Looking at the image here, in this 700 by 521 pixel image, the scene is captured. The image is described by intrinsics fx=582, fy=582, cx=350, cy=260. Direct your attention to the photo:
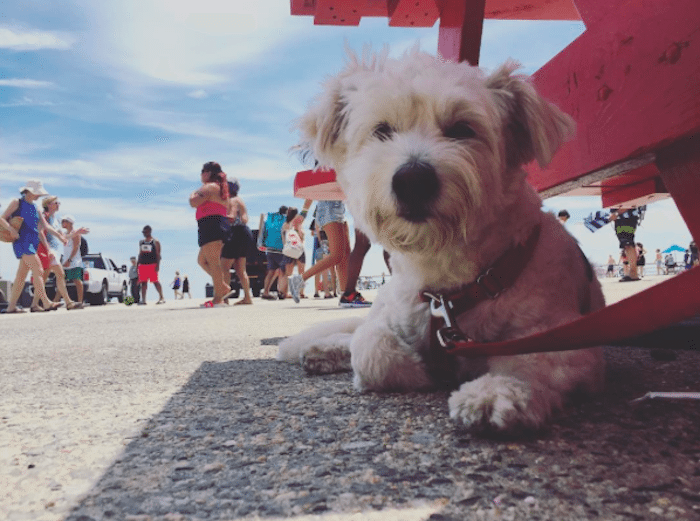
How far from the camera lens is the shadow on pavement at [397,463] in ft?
4.46

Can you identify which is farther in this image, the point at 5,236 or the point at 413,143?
the point at 5,236

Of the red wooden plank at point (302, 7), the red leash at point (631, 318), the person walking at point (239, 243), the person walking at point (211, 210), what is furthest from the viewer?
the person walking at point (239, 243)

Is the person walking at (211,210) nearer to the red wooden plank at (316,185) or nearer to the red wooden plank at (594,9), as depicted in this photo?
the red wooden plank at (316,185)

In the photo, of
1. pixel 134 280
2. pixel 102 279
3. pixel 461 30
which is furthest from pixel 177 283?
pixel 461 30

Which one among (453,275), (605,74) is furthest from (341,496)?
(605,74)

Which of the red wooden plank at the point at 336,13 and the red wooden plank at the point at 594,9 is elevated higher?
the red wooden plank at the point at 336,13

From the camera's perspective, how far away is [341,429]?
6.50 ft

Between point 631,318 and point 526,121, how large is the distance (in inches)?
45.4

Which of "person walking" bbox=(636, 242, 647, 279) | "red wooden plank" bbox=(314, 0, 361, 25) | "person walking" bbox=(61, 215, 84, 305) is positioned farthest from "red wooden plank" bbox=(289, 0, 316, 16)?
"person walking" bbox=(636, 242, 647, 279)

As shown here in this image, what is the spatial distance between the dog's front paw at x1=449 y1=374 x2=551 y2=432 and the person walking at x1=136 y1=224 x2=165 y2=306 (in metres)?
18.8

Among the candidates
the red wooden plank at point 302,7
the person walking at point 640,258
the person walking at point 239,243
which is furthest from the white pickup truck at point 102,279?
the person walking at point 640,258

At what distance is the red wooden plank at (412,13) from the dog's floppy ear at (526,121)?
5.25 feet

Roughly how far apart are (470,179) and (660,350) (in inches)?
71.6

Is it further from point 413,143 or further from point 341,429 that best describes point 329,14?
point 341,429
